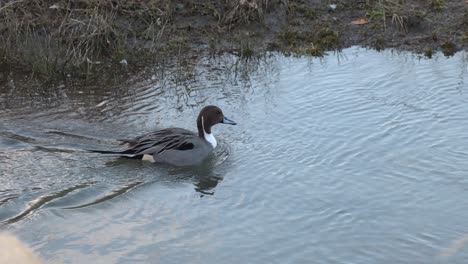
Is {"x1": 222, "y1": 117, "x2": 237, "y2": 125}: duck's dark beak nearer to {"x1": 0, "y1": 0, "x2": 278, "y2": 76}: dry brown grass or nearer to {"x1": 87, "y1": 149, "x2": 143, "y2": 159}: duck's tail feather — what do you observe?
{"x1": 87, "y1": 149, "x2": 143, "y2": 159}: duck's tail feather

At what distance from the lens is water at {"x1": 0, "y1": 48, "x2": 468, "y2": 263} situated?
6.50 meters

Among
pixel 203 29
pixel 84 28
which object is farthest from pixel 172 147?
pixel 203 29

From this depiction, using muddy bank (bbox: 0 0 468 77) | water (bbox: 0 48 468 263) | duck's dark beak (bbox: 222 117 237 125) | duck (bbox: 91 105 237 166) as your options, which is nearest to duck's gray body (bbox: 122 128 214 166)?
duck (bbox: 91 105 237 166)

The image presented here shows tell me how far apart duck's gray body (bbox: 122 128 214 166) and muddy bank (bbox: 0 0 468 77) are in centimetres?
253

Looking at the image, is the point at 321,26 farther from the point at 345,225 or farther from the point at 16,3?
the point at 345,225

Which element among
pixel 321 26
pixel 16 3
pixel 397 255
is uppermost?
pixel 16 3

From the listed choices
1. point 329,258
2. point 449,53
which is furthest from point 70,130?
point 449,53

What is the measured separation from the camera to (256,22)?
39.0 ft

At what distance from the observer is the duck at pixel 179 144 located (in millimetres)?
8539

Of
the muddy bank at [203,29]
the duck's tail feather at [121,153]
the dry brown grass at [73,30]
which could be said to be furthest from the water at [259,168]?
the dry brown grass at [73,30]

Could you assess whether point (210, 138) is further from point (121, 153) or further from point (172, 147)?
point (121, 153)

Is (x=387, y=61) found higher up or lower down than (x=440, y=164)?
higher up

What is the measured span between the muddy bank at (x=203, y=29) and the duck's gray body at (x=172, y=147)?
2526mm

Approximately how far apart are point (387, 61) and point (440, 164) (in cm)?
317
